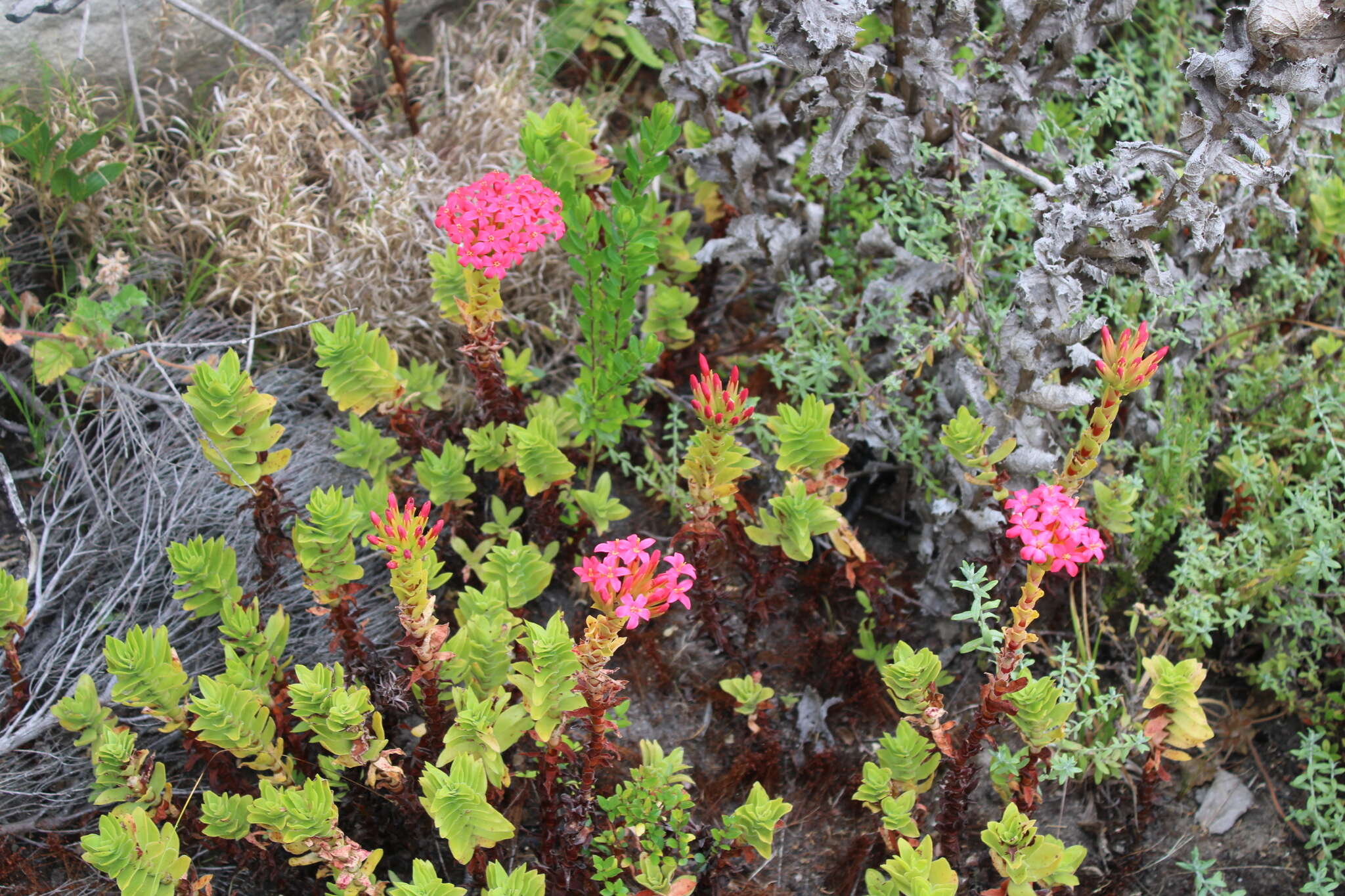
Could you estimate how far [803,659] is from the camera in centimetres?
300

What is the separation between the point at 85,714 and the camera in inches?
92.2

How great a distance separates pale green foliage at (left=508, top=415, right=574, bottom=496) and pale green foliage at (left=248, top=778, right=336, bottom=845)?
3.00ft

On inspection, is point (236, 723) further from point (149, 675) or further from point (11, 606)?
point (11, 606)

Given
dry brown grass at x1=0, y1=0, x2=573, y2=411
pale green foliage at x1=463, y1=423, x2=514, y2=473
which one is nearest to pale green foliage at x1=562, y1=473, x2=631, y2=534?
pale green foliage at x1=463, y1=423, x2=514, y2=473

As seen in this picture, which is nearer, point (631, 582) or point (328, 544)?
point (631, 582)

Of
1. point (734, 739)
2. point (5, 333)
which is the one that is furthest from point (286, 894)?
point (5, 333)

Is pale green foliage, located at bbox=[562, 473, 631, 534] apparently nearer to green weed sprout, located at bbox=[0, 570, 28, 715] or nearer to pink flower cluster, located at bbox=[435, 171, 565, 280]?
pink flower cluster, located at bbox=[435, 171, 565, 280]

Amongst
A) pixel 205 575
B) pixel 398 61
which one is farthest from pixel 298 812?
pixel 398 61

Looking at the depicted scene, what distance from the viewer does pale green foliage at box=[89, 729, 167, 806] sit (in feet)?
Result: 7.31

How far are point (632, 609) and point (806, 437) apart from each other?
2.32ft

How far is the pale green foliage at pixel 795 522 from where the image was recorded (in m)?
2.61

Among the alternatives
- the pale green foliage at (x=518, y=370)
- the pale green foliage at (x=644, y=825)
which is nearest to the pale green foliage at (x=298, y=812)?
the pale green foliage at (x=644, y=825)

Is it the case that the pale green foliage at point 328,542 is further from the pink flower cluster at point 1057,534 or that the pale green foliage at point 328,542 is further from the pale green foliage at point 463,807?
the pink flower cluster at point 1057,534

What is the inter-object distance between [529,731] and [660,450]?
1.12 m
